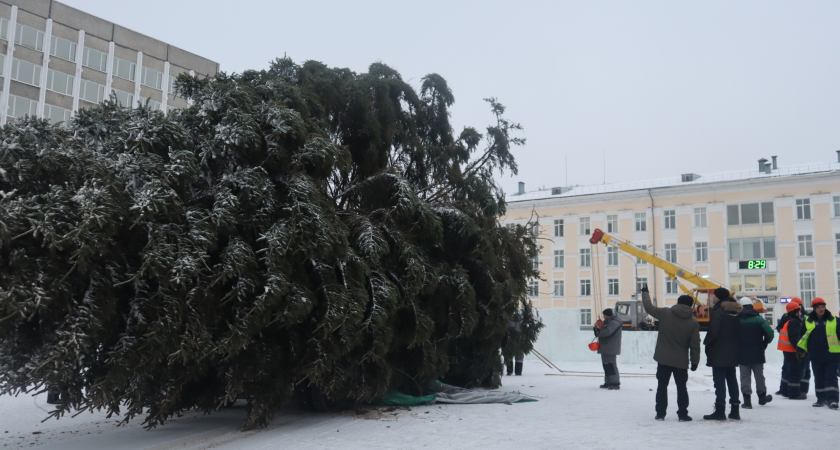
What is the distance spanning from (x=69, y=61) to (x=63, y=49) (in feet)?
2.62

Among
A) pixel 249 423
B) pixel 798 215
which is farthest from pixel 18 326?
pixel 798 215

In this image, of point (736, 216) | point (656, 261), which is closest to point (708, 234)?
point (736, 216)

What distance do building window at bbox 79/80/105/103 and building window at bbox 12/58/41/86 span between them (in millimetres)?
2999

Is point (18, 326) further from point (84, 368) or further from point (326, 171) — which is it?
point (326, 171)

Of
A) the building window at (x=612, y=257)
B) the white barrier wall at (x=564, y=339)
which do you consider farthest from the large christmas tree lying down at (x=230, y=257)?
the building window at (x=612, y=257)

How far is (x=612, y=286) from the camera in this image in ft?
172

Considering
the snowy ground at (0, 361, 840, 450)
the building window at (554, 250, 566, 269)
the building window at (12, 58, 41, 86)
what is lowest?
the snowy ground at (0, 361, 840, 450)

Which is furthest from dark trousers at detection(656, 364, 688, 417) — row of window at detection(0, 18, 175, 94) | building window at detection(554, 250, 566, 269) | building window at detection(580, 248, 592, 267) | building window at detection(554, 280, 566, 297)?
building window at detection(554, 250, 566, 269)

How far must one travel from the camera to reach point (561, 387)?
15.0 metres

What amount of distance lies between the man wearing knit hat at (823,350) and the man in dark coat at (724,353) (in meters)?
2.05

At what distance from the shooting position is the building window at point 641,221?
51719 millimetres

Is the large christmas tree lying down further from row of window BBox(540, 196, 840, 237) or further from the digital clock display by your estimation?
row of window BBox(540, 196, 840, 237)

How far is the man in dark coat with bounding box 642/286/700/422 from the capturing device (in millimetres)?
9219

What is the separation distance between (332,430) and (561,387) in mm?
7176
